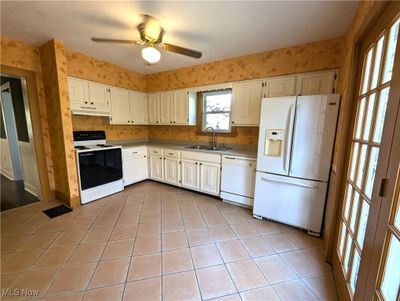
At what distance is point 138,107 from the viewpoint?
4000 mm

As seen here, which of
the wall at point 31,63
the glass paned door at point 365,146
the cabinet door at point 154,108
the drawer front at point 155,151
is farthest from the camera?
the cabinet door at point 154,108

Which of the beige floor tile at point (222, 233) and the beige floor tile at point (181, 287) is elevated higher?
the beige floor tile at point (222, 233)

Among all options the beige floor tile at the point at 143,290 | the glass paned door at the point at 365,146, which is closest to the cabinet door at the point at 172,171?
the beige floor tile at the point at 143,290

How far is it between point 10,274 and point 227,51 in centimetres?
359

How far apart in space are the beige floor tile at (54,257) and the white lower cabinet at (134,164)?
174 cm

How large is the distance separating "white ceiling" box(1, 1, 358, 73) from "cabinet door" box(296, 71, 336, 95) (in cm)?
45

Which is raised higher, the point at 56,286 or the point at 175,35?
the point at 175,35

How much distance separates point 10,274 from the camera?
158 centimetres

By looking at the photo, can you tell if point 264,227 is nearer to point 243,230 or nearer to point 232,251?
point 243,230

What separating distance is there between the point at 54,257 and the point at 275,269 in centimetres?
218

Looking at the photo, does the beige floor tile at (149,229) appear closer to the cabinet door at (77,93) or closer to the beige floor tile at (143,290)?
the beige floor tile at (143,290)

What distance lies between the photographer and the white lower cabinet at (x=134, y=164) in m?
3.54

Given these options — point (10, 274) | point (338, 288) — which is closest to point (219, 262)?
point (338, 288)

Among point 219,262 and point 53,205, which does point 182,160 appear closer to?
point 219,262
